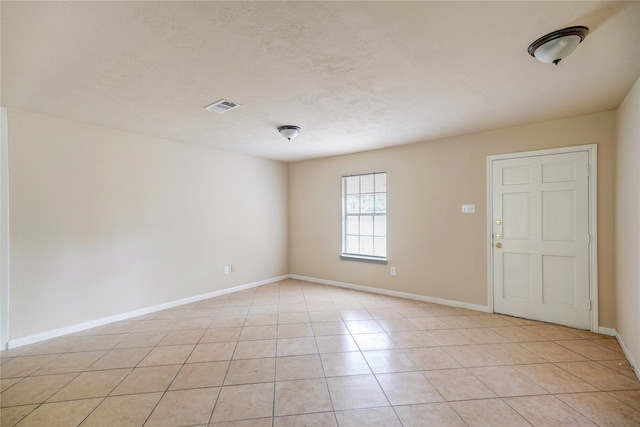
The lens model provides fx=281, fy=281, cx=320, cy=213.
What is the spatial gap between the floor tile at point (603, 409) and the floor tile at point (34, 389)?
385 centimetres

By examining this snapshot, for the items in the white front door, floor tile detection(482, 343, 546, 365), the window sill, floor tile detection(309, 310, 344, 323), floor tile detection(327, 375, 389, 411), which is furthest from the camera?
the window sill

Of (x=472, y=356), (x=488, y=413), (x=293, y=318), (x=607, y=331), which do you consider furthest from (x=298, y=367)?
(x=607, y=331)

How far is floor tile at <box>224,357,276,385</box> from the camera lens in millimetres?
2311

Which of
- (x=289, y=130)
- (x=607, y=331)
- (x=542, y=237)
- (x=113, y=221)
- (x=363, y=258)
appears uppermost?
(x=289, y=130)

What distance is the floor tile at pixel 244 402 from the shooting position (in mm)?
1902

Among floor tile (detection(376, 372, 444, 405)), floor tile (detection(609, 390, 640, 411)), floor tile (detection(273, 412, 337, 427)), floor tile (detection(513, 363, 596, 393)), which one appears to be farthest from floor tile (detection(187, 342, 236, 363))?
floor tile (detection(609, 390, 640, 411))

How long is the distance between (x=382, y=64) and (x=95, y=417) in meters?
3.22

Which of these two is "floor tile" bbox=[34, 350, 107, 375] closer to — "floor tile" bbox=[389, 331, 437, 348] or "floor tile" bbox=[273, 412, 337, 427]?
"floor tile" bbox=[273, 412, 337, 427]

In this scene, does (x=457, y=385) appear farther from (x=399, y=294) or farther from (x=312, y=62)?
(x=312, y=62)

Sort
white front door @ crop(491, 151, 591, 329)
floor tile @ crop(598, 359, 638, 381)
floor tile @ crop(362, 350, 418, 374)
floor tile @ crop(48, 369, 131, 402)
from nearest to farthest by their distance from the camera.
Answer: floor tile @ crop(48, 369, 131, 402), floor tile @ crop(598, 359, 638, 381), floor tile @ crop(362, 350, 418, 374), white front door @ crop(491, 151, 591, 329)

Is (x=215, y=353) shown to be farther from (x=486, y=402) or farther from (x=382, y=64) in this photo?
(x=382, y=64)

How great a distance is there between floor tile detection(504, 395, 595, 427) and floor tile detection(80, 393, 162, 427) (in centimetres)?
255

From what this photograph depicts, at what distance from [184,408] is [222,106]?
2685 millimetres

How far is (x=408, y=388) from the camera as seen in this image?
2.18m
